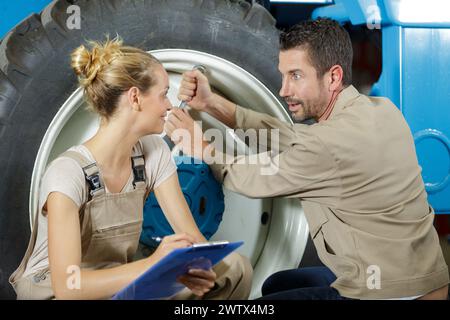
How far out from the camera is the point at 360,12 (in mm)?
2541

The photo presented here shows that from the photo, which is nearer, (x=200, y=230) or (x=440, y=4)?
(x=200, y=230)

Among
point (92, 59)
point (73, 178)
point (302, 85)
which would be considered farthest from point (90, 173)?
point (302, 85)

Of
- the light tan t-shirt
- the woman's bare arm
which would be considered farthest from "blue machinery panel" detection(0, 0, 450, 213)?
the woman's bare arm

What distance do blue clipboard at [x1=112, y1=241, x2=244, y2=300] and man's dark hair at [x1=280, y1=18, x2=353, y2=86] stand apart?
65cm

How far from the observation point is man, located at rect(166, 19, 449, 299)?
6.67ft

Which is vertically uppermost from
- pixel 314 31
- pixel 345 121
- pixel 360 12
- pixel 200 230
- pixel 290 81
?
pixel 360 12

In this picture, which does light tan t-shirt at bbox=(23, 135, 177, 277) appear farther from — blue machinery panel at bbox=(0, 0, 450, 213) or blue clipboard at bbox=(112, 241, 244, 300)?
blue machinery panel at bbox=(0, 0, 450, 213)

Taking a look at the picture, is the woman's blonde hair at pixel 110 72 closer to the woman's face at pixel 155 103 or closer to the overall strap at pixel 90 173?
the woman's face at pixel 155 103

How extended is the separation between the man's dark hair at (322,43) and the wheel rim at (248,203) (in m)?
0.30

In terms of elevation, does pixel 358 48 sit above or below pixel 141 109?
above

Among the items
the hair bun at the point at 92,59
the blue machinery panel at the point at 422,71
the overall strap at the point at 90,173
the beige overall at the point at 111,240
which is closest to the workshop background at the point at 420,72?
the blue machinery panel at the point at 422,71
